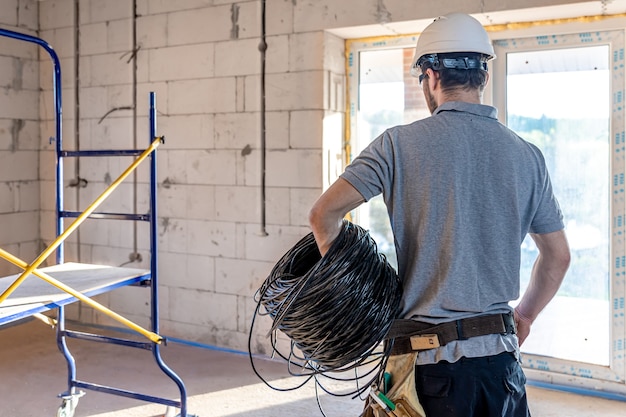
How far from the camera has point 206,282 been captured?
4469 mm

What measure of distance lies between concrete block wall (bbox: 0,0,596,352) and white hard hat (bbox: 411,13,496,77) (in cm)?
196

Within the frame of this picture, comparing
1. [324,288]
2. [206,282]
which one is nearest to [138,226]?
[206,282]

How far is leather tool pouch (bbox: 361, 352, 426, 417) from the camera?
5.09ft

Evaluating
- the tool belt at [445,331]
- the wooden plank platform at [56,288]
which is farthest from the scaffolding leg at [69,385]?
the tool belt at [445,331]

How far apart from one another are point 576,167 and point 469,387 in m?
2.46

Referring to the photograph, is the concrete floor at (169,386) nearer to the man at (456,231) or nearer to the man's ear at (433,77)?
the man at (456,231)

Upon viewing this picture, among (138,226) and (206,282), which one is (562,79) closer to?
(206,282)

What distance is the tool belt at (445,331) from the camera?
1543 mm

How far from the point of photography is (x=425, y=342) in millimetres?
1555

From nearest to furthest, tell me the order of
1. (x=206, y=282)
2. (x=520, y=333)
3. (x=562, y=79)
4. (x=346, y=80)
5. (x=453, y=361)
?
(x=453, y=361) < (x=520, y=333) < (x=562, y=79) < (x=346, y=80) < (x=206, y=282)

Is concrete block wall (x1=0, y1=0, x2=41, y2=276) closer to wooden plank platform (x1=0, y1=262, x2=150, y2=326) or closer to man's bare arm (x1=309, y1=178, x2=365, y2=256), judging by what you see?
wooden plank platform (x1=0, y1=262, x2=150, y2=326)

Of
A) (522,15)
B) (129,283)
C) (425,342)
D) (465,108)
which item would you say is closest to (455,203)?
(465,108)

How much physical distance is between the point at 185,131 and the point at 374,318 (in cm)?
311

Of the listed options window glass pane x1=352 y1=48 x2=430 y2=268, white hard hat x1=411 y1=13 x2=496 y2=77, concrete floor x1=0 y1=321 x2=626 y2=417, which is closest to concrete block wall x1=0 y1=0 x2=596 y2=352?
window glass pane x1=352 y1=48 x2=430 y2=268
